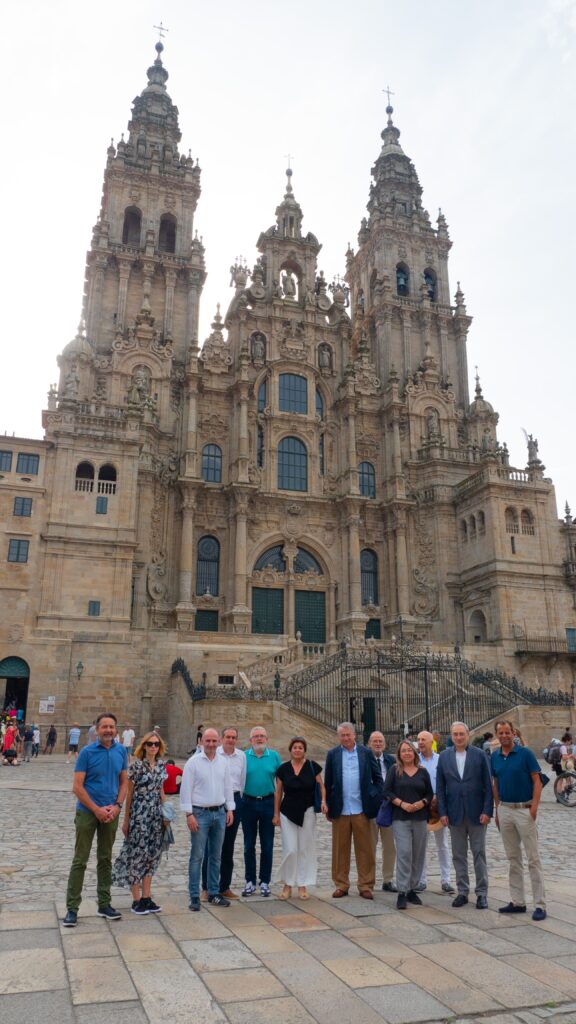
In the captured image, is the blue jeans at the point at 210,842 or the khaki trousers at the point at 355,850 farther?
the khaki trousers at the point at 355,850

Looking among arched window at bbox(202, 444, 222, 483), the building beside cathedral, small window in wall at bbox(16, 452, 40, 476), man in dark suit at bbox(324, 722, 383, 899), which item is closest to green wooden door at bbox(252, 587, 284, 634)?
the building beside cathedral

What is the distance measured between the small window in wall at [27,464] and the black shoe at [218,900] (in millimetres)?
26872

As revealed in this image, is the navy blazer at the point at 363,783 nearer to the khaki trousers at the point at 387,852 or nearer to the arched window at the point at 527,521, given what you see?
the khaki trousers at the point at 387,852

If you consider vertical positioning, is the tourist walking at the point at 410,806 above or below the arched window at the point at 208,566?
below

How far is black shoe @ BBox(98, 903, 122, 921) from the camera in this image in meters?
7.27

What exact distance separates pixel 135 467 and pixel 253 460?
8.37 m

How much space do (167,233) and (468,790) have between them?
4312 cm

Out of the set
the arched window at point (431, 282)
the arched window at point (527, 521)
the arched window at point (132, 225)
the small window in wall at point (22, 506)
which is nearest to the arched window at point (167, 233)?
the arched window at point (132, 225)

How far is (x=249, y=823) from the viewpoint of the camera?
8.69 meters

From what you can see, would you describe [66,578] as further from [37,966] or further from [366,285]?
[366,285]

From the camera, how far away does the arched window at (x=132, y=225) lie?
145 ft

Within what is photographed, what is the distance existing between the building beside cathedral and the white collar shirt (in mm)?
21795

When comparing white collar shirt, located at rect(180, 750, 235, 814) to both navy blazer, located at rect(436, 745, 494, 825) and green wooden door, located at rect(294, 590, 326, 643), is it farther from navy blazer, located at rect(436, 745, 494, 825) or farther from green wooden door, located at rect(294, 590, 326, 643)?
green wooden door, located at rect(294, 590, 326, 643)

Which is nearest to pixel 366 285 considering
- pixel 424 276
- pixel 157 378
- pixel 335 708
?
pixel 424 276
